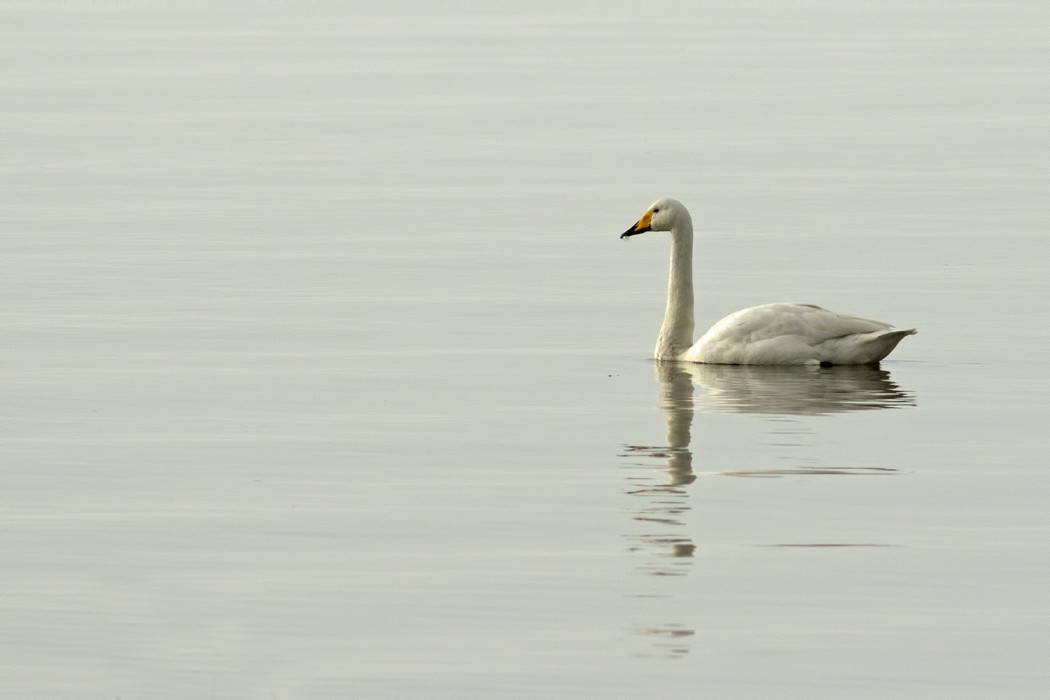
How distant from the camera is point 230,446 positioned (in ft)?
46.7

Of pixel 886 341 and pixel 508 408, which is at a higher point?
pixel 886 341

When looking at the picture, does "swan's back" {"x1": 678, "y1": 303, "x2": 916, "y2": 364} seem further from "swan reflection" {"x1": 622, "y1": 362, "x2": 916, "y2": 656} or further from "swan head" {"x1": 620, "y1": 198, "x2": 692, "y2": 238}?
"swan head" {"x1": 620, "y1": 198, "x2": 692, "y2": 238}

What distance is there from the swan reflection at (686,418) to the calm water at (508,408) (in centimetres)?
5

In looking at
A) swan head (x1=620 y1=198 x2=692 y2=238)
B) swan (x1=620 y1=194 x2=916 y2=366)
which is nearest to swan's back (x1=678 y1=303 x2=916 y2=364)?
swan (x1=620 y1=194 x2=916 y2=366)

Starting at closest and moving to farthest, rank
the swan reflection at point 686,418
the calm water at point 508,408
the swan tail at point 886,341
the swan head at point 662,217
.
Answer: the calm water at point 508,408
the swan reflection at point 686,418
the swan tail at point 886,341
the swan head at point 662,217

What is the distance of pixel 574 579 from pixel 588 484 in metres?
2.35

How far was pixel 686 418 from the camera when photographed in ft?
51.2

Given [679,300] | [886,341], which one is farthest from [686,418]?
[679,300]

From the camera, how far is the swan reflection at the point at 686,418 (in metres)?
10.8

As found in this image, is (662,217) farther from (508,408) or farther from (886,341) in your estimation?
(508,408)

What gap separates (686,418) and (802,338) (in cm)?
252

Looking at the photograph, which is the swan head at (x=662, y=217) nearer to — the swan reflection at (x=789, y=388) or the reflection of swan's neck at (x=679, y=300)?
the reflection of swan's neck at (x=679, y=300)

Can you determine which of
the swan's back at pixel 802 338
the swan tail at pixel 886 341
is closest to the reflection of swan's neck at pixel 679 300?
the swan's back at pixel 802 338

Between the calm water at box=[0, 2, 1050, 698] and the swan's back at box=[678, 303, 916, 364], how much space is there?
6.7 inches
